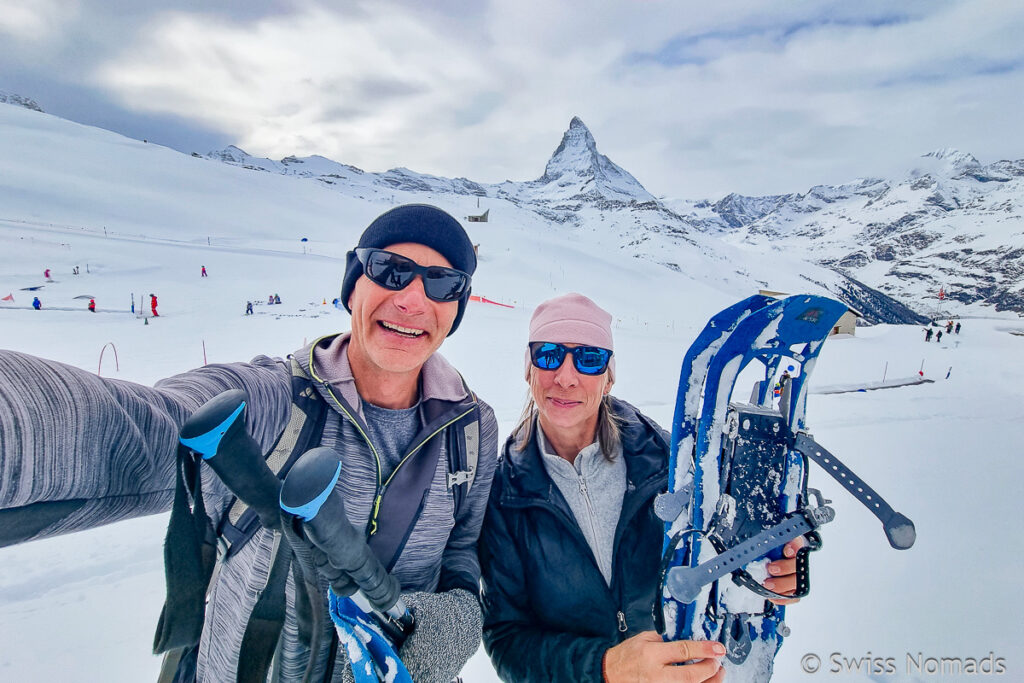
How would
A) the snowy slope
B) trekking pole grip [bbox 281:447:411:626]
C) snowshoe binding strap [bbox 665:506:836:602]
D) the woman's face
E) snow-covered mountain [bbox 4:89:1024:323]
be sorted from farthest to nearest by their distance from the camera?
snow-covered mountain [bbox 4:89:1024:323]
the snowy slope
the woman's face
snowshoe binding strap [bbox 665:506:836:602]
trekking pole grip [bbox 281:447:411:626]

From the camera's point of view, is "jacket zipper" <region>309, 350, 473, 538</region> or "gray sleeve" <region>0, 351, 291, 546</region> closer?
"gray sleeve" <region>0, 351, 291, 546</region>

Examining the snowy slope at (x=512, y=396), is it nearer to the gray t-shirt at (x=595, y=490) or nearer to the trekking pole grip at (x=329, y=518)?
the gray t-shirt at (x=595, y=490)

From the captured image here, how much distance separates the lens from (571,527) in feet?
6.93

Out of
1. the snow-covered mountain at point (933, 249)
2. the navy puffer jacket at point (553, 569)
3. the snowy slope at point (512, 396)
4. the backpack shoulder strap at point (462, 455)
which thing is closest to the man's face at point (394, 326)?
the backpack shoulder strap at point (462, 455)

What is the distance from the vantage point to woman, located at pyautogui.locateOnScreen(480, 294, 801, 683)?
6.73 feet

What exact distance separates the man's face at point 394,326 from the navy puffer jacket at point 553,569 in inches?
35.2

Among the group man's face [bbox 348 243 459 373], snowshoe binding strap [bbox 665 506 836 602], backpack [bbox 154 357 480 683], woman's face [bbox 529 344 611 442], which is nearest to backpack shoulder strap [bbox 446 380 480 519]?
backpack [bbox 154 357 480 683]

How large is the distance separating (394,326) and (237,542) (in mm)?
998

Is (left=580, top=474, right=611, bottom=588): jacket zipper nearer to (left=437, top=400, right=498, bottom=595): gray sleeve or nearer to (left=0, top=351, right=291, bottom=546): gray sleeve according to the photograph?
(left=437, top=400, right=498, bottom=595): gray sleeve

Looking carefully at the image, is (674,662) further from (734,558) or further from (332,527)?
(332,527)

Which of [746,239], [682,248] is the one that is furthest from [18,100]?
[746,239]

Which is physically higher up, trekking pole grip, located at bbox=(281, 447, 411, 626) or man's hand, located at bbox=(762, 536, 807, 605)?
trekking pole grip, located at bbox=(281, 447, 411, 626)

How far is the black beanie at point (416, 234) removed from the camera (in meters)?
2.03

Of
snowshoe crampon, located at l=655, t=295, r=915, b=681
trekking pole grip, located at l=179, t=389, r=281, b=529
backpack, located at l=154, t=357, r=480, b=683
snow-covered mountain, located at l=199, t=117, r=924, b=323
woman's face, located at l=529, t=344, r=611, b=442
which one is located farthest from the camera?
snow-covered mountain, located at l=199, t=117, r=924, b=323
